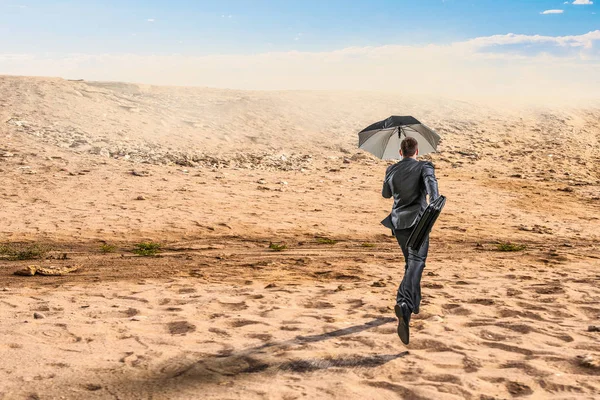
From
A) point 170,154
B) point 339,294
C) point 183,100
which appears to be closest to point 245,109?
point 183,100

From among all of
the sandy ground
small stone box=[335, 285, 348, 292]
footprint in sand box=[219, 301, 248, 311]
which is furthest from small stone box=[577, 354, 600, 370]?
footprint in sand box=[219, 301, 248, 311]

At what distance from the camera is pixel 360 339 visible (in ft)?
19.0

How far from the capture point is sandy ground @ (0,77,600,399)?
497cm

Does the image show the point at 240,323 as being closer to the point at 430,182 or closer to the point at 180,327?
the point at 180,327

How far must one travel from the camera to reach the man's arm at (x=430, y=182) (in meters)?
5.39

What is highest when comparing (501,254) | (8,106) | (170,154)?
(8,106)

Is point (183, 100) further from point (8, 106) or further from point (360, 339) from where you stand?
point (360, 339)

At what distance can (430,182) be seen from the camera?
5.44 metres

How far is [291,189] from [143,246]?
19.7 feet

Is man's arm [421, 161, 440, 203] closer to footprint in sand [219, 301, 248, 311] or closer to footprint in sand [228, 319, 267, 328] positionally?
footprint in sand [228, 319, 267, 328]

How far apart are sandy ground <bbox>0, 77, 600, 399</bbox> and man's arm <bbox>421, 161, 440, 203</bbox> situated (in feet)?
4.45

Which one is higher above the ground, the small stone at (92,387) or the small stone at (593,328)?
the small stone at (92,387)

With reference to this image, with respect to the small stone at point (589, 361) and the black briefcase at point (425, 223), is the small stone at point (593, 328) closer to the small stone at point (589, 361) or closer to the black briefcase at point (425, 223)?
the small stone at point (589, 361)

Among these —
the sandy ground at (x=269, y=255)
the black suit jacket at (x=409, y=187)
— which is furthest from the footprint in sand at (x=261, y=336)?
the black suit jacket at (x=409, y=187)
